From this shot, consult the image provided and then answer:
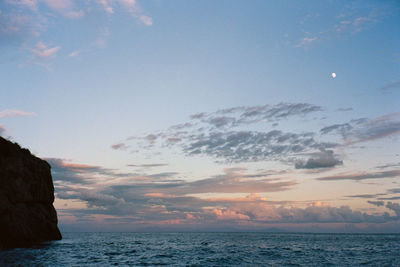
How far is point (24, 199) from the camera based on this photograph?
177 ft

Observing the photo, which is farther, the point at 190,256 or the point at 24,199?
the point at 24,199

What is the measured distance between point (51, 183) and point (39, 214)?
9.99 metres

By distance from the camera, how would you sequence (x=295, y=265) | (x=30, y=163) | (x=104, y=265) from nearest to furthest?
1. (x=104, y=265)
2. (x=295, y=265)
3. (x=30, y=163)

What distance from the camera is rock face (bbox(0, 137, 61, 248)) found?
48.7m

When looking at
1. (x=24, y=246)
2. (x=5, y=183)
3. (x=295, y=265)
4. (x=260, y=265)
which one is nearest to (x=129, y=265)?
(x=260, y=265)

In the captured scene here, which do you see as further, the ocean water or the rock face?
the rock face

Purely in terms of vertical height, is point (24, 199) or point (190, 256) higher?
point (24, 199)

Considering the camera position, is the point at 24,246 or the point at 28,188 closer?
the point at 24,246

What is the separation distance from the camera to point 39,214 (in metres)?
57.0

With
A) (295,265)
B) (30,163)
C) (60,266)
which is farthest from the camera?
(30,163)

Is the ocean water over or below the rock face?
A: below

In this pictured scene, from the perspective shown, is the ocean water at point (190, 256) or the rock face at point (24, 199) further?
the rock face at point (24, 199)

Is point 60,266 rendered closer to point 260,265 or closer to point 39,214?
point 260,265

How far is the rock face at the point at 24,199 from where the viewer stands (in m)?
48.7
